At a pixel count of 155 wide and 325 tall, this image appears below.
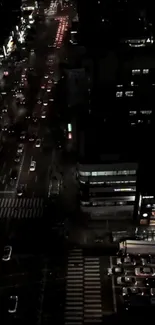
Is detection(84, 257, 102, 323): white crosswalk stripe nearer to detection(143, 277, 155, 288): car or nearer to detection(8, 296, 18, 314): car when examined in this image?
detection(143, 277, 155, 288): car

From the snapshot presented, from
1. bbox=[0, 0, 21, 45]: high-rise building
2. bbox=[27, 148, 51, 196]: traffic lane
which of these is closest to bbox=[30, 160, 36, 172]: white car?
bbox=[27, 148, 51, 196]: traffic lane

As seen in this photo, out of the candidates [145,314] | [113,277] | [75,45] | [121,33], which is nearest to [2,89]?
[75,45]

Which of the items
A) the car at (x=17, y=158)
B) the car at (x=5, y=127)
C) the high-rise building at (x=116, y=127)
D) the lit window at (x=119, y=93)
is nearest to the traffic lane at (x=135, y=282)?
the high-rise building at (x=116, y=127)

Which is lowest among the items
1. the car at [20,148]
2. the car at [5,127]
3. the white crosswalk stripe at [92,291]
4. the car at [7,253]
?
the white crosswalk stripe at [92,291]

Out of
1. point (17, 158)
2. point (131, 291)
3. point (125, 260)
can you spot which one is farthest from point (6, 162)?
point (131, 291)

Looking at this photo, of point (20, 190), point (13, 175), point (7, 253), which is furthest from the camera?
point (13, 175)

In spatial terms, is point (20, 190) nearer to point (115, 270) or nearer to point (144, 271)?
point (115, 270)

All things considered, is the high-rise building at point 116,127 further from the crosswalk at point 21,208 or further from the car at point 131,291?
the car at point 131,291
